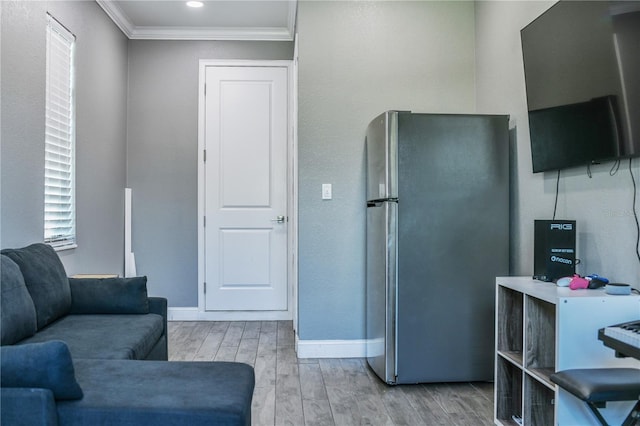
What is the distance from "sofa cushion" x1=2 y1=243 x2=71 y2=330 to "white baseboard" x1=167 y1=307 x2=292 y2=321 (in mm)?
1820

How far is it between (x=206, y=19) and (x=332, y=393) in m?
3.29

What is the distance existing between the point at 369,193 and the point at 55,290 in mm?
1973

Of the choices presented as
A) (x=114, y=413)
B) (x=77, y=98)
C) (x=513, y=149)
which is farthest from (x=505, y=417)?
(x=77, y=98)

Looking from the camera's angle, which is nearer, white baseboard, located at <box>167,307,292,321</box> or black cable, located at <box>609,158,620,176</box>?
black cable, located at <box>609,158,620,176</box>

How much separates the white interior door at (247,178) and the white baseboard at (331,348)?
1.22 m

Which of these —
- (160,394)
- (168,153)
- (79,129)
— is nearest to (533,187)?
(160,394)

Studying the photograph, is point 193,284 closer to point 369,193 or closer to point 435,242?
point 369,193

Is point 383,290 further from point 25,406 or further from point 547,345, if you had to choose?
point 25,406

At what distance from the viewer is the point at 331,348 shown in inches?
Result: 132

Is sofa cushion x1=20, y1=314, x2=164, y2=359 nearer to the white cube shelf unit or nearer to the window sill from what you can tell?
the window sill

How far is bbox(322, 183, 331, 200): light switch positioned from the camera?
11.0 feet

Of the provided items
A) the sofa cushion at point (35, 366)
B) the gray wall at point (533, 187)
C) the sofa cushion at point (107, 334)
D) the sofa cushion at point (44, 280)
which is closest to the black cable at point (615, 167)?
the gray wall at point (533, 187)

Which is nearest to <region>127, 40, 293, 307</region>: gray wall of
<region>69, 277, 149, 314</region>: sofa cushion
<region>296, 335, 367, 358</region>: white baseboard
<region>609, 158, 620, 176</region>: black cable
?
<region>296, 335, 367, 358</region>: white baseboard

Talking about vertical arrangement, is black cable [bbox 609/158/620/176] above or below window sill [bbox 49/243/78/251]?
above
